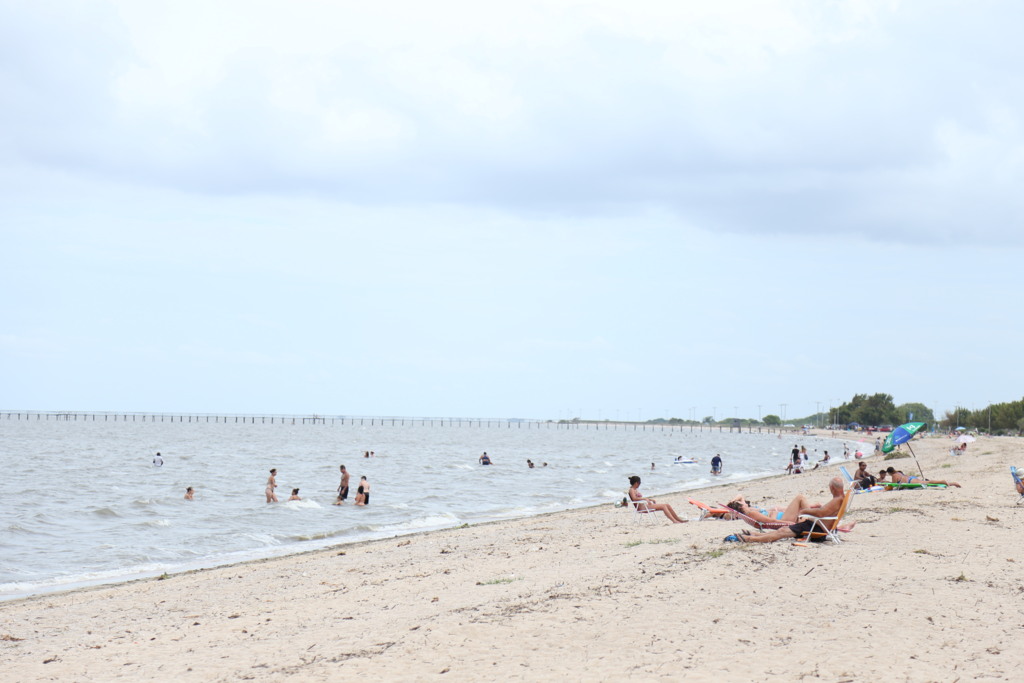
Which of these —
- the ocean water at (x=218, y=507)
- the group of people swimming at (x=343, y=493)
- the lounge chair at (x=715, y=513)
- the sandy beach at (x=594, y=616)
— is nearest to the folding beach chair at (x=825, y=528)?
the sandy beach at (x=594, y=616)

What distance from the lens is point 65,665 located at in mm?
7066

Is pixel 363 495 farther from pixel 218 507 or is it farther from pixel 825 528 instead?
pixel 825 528

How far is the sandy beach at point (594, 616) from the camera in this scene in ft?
19.6

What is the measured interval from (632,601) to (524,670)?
1.88 m

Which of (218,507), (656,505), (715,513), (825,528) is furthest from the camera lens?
(218,507)

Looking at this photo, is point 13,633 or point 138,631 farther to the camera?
point 13,633

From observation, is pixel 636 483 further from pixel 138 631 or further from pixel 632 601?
pixel 138 631

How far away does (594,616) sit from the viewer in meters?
7.05

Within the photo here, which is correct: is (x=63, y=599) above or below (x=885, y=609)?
below

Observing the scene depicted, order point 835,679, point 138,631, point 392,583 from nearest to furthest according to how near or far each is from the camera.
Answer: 1. point 835,679
2. point 138,631
3. point 392,583

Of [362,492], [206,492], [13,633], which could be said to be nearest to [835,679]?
[13,633]

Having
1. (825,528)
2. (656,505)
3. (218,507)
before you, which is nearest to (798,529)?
(825,528)

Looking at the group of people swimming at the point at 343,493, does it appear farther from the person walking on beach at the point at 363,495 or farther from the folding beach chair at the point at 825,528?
the folding beach chair at the point at 825,528

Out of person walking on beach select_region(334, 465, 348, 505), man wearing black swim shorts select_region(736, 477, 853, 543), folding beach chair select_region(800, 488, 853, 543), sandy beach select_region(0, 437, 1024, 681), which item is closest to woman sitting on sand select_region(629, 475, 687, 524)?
sandy beach select_region(0, 437, 1024, 681)
